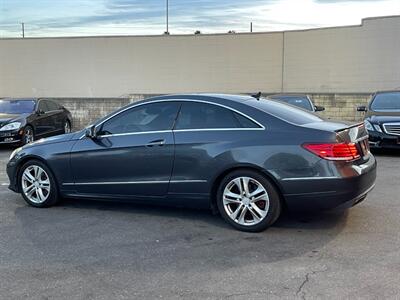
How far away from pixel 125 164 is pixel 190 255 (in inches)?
69.1

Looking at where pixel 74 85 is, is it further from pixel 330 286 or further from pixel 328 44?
pixel 330 286

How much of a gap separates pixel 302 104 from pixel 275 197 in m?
8.80

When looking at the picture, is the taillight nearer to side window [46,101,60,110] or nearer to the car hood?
the car hood

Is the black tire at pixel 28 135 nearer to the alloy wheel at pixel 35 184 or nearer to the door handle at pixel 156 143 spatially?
the alloy wheel at pixel 35 184

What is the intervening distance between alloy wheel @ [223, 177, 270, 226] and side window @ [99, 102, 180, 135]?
41.8 inches

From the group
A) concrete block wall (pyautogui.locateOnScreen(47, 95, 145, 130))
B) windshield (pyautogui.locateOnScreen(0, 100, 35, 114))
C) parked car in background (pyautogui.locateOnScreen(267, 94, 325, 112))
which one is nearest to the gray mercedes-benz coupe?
parked car in background (pyautogui.locateOnScreen(267, 94, 325, 112))

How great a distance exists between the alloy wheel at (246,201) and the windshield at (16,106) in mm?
10353

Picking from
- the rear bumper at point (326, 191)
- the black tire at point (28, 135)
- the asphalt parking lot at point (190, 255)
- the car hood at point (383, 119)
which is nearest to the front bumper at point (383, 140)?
the car hood at point (383, 119)

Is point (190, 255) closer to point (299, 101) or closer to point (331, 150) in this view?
point (331, 150)

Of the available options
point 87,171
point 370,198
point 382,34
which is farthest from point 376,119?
point 382,34

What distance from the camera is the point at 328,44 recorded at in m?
23.0

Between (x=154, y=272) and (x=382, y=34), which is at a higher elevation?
(x=382, y=34)

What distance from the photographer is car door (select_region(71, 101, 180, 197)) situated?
6.15 meters

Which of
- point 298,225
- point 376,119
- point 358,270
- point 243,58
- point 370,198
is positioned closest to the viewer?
point 358,270
